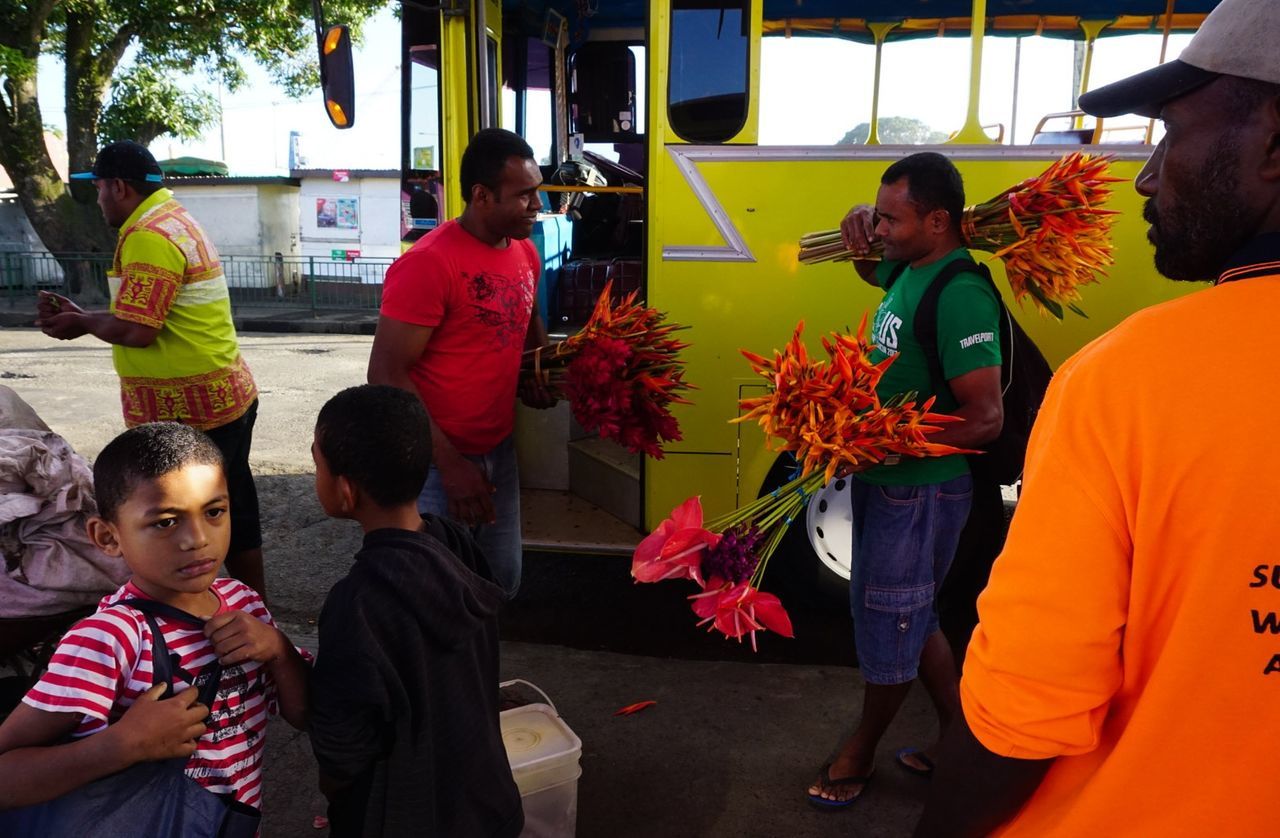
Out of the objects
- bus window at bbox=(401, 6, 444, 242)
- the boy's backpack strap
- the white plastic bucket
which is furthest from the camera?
bus window at bbox=(401, 6, 444, 242)

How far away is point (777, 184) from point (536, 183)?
49.3 inches

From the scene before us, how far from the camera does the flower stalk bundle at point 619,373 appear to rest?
320cm

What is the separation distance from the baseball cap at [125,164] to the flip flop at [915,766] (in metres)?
3.41

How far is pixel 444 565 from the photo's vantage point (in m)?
1.89

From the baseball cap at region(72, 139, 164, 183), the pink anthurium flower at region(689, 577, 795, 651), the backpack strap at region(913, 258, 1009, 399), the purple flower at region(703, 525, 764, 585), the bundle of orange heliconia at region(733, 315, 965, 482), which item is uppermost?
the baseball cap at region(72, 139, 164, 183)

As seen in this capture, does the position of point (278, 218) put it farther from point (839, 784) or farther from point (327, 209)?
point (839, 784)

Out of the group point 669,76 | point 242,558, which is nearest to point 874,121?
point 669,76

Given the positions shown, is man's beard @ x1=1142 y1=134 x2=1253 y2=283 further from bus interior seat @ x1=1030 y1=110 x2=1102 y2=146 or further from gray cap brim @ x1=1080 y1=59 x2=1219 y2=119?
bus interior seat @ x1=1030 y1=110 x2=1102 y2=146

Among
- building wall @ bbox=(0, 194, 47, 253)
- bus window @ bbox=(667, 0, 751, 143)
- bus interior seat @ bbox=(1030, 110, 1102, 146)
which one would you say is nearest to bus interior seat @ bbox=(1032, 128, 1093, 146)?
bus interior seat @ bbox=(1030, 110, 1102, 146)

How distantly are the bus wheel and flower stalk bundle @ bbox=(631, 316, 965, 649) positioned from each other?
1.33 m

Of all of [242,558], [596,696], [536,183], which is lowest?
[596,696]

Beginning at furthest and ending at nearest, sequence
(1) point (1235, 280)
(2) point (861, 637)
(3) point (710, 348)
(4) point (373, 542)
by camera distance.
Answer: (3) point (710, 348)
(2) point (861, 637)
(4) point (373, 542)
(1) point (1235, 280)

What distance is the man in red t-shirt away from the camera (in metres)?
2.85

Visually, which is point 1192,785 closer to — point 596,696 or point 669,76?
point 596,696
